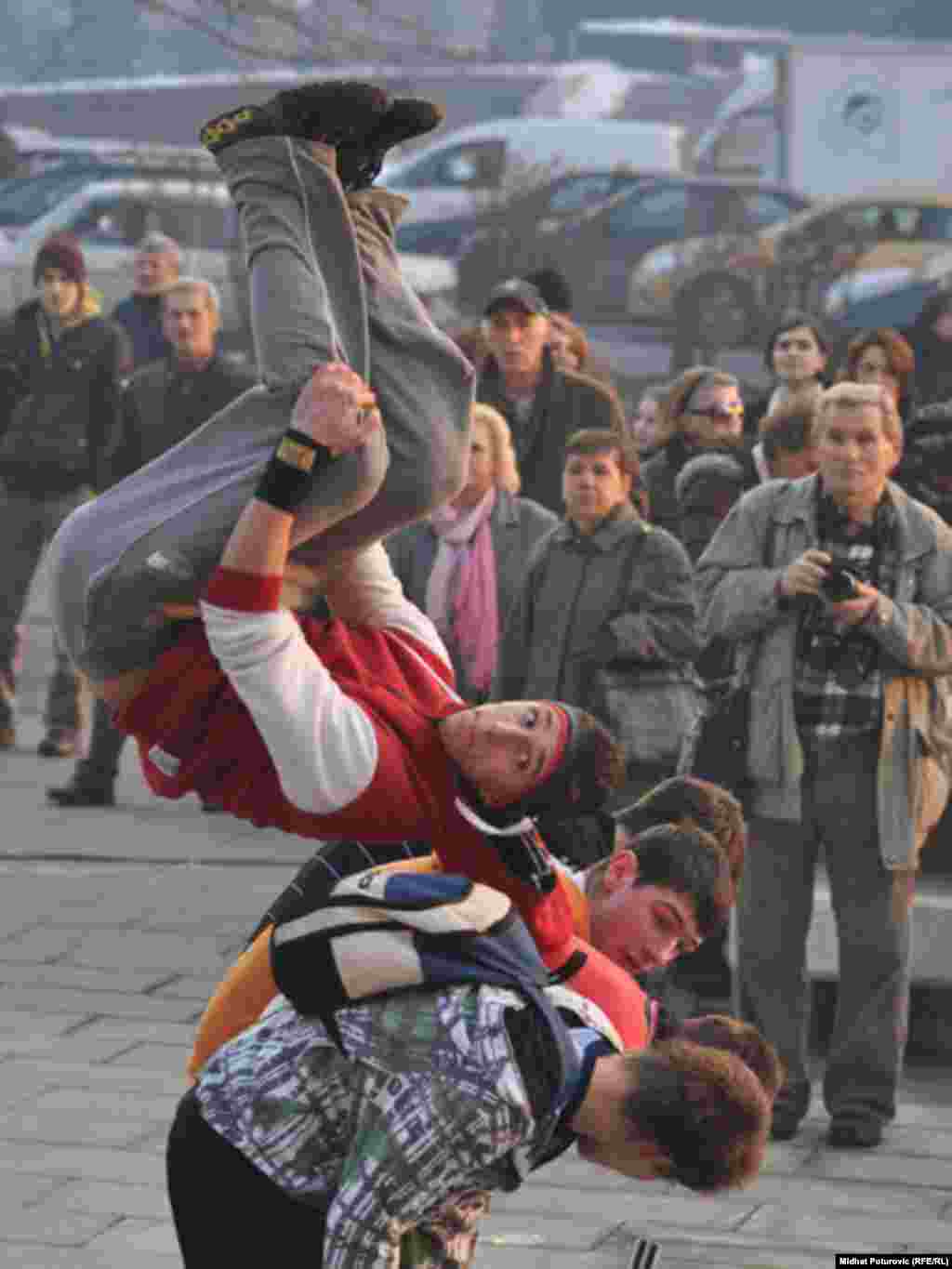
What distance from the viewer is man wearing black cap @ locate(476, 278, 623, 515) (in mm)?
9578

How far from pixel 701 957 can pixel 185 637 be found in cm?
484

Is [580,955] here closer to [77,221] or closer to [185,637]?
[185,637]

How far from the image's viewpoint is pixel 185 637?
3572 millimetres

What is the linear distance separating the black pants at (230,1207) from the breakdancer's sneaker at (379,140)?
1189 mm

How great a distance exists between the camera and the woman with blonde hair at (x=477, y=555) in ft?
28.4

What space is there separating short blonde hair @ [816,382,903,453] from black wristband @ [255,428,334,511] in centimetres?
386

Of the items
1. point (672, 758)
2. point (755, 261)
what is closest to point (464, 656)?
point (672, 758)

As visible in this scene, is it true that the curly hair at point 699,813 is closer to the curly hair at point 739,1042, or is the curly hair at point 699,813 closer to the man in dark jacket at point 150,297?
the curly hair at point 739,1042

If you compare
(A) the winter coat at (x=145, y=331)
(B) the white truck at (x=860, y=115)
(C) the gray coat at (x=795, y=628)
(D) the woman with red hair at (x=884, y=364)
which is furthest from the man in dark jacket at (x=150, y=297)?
(B) the white truck at (x=860, y=115)

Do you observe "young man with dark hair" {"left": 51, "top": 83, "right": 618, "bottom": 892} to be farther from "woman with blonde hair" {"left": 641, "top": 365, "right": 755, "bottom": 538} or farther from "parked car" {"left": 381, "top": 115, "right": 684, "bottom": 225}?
"parked car" {"left": 381, "top": 115, "right": 684, "bottom": 225}

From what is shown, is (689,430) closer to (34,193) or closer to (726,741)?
(726,741)

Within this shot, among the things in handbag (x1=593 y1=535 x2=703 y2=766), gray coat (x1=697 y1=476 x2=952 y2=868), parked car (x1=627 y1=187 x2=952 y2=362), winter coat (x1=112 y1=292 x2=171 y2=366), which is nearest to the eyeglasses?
handbag (x1=593 y1=535 x2=703 y2=766)

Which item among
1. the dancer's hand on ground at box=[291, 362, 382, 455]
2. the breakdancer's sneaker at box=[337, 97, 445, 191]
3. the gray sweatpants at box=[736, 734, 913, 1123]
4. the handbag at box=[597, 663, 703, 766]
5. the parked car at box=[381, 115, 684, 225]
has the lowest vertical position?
the gray sweatpants at box=[736, 734, 913, 1123]

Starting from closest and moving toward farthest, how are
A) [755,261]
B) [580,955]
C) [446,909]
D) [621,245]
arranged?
[446,909] → [580,955] → [755,261] → [621,245]
